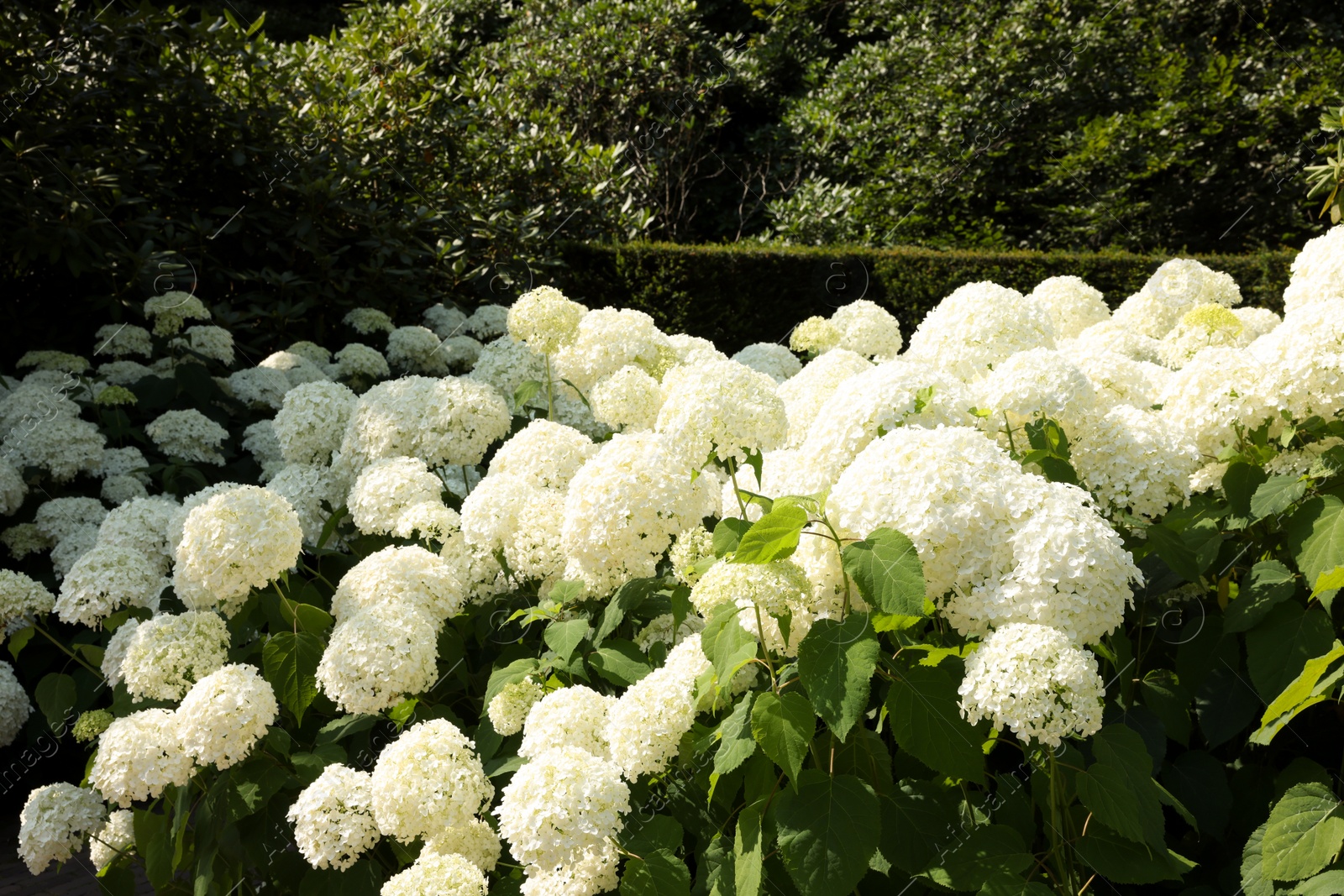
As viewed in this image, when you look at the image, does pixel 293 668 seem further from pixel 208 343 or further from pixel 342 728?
pixel 208 343

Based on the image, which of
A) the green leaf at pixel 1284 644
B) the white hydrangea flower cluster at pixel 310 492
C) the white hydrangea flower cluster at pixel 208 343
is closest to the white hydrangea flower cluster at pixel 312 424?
the white hydrangea flower cluster at pixel 310 492

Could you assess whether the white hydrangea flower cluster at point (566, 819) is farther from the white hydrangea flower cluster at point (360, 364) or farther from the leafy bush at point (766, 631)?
the white hydrangea flower cluster at point (360, 364)

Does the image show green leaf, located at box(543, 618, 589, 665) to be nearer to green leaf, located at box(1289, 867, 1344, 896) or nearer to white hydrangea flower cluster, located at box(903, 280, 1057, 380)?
white hydrangea flower cluster, located at box(903, 280, 1057, 380)

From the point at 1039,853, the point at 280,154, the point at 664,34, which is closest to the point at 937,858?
the point at 1039,853

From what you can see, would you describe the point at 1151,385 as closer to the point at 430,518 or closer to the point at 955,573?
the point at 955,573

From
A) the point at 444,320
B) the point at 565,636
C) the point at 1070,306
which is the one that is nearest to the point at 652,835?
the point at 565,636

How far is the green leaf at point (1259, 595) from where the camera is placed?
1.81 metres

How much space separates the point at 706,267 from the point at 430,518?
8.19 meters

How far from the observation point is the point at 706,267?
34.2 ft

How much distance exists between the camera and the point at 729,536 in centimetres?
171

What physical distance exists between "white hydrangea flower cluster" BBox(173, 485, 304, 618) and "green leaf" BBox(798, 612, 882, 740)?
1.37 meters

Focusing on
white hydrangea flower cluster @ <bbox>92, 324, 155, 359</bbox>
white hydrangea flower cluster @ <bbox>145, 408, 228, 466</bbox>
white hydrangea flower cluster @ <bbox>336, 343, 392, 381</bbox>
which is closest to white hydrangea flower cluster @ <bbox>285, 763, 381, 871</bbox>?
white hydrangea flower cluster @ <bbox>145, 408, 228, 466</bbox>

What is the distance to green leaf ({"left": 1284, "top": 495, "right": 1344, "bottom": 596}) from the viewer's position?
1.76 meters

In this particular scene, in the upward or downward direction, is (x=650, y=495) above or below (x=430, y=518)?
above
